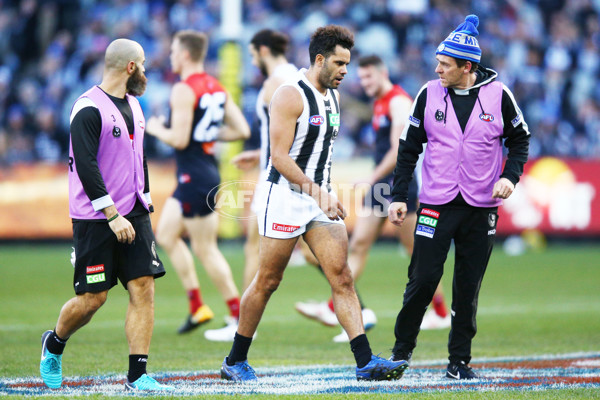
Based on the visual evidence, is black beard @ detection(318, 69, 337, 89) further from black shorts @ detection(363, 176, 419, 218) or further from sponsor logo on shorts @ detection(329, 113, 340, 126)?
black shorts @ detection(363, 176, 419, 218)

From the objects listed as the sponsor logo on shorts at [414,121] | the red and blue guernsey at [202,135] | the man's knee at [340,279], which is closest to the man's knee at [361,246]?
the red and blue guernsey at [202,135]

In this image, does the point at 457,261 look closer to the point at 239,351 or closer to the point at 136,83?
the point at 239,351

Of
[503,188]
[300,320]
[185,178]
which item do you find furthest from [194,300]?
[503,188]

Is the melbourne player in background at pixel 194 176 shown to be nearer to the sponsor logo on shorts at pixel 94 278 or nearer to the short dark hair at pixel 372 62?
the short dark hair at pixel 372 62

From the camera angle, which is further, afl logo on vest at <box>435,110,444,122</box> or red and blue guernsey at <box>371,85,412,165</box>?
red and blue guernsey at <box>371,85,412,165</box>

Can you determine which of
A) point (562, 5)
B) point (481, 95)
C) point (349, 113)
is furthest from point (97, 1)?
point (481, 95)

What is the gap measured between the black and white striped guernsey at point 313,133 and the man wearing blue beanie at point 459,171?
1.84 feet

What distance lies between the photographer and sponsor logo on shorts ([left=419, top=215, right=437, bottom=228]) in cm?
649

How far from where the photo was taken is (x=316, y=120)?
6.28 meters

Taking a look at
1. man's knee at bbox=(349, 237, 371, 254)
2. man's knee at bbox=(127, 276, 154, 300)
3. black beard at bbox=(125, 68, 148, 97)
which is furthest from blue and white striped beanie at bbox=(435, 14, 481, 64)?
man's knee at bbox=(349, 237, 371, 254)

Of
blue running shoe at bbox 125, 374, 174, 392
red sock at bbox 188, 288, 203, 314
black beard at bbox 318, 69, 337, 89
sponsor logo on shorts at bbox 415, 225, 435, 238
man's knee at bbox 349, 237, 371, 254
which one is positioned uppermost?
black beard at bbox 318, 69, 337, 89

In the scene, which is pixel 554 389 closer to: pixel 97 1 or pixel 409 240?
pixel 409 240

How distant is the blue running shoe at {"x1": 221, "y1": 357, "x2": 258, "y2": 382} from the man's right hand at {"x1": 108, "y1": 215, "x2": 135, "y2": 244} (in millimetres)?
1234

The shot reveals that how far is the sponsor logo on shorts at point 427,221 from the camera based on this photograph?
649cm
